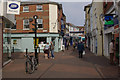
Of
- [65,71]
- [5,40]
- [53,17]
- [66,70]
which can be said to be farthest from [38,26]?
[65,71]

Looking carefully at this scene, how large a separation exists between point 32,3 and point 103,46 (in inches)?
530

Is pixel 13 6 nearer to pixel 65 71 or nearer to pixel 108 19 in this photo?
pixel 65 71

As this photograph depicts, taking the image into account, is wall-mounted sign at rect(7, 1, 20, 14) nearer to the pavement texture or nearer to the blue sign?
the blue sign

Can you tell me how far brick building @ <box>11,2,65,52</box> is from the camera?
24.5m

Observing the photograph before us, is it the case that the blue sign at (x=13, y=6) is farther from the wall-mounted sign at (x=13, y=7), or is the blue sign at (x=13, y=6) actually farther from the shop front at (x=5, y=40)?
the shop front at (x=5, y=40)

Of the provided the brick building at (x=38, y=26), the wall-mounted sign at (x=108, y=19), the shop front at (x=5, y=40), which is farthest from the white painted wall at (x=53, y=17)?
the wall-mounted sign at (x=108, y=19)

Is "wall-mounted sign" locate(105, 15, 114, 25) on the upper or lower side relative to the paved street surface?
upper

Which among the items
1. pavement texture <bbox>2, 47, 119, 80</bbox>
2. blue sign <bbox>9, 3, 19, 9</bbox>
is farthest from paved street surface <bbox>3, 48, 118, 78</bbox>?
blue sign <bbox>9, 3, 19, 9</bbox>

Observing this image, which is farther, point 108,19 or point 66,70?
point 108,19

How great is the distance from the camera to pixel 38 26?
982 inches

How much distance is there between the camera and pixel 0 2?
363 inches

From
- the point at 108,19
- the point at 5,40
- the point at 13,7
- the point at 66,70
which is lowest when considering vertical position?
the point at 66,70

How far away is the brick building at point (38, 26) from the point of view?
24.5 metres

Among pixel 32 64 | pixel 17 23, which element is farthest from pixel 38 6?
pixel 32 64
